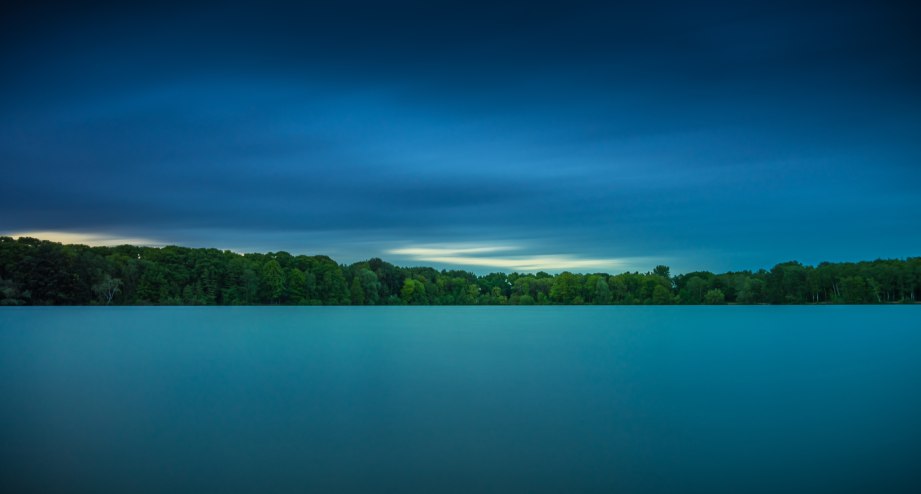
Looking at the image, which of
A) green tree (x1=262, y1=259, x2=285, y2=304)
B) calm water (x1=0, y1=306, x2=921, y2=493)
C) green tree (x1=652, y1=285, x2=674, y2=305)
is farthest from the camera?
green tree (x1=652, y1=285, x2=674, y2=305)

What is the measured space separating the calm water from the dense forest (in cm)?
9591

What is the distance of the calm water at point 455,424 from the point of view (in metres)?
10.9

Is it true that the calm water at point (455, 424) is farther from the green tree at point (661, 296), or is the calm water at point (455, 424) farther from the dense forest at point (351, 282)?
the green tree at point (661, 296)

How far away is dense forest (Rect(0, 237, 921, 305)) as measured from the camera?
112 metres

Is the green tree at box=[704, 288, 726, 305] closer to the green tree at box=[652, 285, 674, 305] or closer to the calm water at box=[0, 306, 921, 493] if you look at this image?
the green tree at box=[652, 285, 674, 305]

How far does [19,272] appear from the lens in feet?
355

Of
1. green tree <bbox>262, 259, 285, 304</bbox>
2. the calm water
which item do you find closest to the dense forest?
green tree <bbox>262, 259, 285, 304</bbox>

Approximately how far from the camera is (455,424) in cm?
1522

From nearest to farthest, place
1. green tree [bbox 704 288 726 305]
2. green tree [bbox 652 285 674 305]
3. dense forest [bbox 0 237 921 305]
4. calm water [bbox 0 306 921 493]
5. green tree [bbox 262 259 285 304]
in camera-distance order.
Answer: calm water [bbox 0 306 921 493]
dense forest [bbox 0 237 921 305]
green tree [bbox 262 259 285 304]
green tree [bbox 704 288 726 305]
green tree [bbox 652 285 674 305]

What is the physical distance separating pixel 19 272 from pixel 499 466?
125 m

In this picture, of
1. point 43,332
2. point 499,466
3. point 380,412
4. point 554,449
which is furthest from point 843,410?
point 43,332

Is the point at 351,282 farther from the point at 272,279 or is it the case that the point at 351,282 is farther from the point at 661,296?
the point at 661,296

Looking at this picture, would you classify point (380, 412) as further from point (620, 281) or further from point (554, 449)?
point (620, 281)

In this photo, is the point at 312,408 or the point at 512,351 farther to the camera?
the point at 512,351
